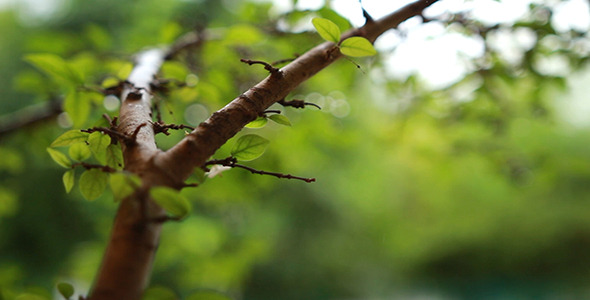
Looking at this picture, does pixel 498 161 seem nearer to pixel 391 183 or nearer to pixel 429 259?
pixel 391 183

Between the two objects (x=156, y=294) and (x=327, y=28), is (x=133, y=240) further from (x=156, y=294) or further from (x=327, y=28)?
(x=327, y=28)

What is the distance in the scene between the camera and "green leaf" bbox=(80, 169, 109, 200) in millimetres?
233

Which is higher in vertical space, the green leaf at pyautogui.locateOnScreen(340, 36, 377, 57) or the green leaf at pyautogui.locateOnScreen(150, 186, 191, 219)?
the green leaf at pyautogui.locateOnScreen(340, 36, 377, 57)

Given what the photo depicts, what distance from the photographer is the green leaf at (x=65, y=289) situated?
8.6 inches

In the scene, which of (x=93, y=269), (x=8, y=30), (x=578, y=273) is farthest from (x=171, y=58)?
(x=578, y=273)

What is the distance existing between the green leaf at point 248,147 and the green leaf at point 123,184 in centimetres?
8

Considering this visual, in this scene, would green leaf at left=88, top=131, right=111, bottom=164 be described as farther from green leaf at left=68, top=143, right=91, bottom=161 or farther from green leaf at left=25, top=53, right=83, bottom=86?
green leaf at left=25, top=53, right=83, bottom=86

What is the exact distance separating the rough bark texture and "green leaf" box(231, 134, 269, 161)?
27 millimetres

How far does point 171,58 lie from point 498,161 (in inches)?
22.6

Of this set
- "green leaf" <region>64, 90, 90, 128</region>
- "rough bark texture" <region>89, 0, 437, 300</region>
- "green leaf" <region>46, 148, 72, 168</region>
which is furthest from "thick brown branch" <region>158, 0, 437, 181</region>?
"green leaf" <region>64, 90, 90, 128</region>

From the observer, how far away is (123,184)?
0.17 metres

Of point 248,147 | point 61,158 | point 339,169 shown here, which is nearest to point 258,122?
point 248,147

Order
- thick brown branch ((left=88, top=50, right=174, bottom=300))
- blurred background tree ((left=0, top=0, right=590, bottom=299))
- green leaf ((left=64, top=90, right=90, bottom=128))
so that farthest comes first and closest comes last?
1. blurred background tree ((left=0, top=0, right=590, bottom=299))
2. green leaf ((left=64, top=90, right=90, bottom=128))
3. thick brown branch ((left=88, top=50, right=174, bottom=300))

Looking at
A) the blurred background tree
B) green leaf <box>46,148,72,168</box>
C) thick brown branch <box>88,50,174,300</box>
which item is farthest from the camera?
the blurred background tree
